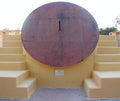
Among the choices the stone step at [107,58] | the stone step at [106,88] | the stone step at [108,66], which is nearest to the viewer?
the stone step at [106,88]

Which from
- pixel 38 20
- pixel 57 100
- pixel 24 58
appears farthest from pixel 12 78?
pixel 38 20

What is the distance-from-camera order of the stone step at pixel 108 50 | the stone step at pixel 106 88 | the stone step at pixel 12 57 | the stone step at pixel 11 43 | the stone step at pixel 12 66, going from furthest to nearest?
1. the stone step at pixel 11 43
2. the stone step at pixel 108 50
3. the stone step at pixel 12 57
4. the stone step at pixel 12 66
5. the stone step at pixel 106 88

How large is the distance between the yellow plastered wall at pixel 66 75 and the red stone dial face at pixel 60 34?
19 centimetres

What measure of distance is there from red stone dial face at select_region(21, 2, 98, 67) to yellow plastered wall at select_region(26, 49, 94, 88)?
0.19m

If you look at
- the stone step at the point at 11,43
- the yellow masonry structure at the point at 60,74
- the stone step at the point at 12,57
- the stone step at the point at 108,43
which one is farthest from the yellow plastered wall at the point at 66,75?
the stone step at the point at 11,43

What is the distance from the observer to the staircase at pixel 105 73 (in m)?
4.29

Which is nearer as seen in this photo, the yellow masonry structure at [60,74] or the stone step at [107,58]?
the yellow masonry structure at [60,74]

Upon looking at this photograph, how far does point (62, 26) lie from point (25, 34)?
0.97 meters

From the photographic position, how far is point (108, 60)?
5.58 m

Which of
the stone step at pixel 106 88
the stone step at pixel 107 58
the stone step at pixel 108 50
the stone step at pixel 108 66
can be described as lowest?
the stone step at pixel 106 88

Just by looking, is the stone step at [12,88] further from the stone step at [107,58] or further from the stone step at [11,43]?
the stone step at [11,43]

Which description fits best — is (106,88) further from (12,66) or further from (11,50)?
(11,50)

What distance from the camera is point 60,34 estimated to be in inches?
209

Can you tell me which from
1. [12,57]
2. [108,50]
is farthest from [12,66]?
[108,50]
